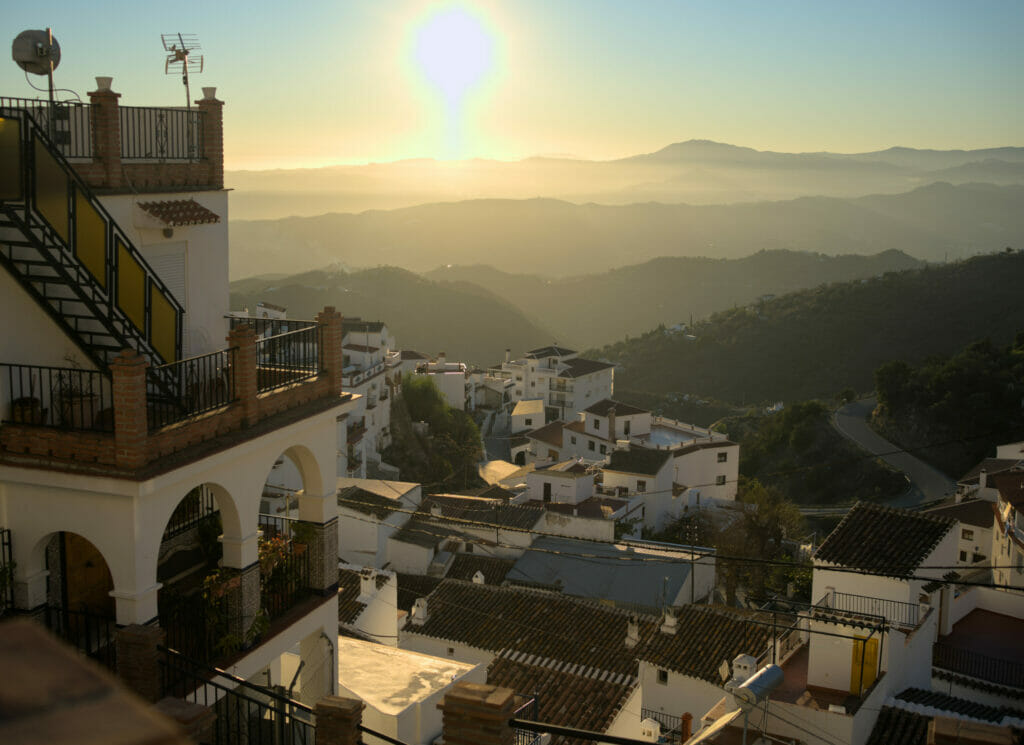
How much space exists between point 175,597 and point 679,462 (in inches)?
1423

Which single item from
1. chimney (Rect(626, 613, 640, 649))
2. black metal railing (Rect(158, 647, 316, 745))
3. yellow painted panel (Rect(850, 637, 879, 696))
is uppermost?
black metal railing (Rect(158, 647, 316, 745))

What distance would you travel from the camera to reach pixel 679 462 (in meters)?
43.6

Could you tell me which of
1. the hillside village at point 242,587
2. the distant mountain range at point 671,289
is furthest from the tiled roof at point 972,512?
the distant mountain range at point 671,289

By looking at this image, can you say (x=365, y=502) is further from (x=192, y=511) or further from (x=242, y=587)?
(x=242, y=587)

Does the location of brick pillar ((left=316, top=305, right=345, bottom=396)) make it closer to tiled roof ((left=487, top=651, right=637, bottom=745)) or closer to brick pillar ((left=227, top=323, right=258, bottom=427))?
brick pillar ((left=227, top=323, right=258, bottom=427))

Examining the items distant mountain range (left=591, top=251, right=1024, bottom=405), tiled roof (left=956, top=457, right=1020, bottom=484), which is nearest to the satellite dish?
tiled roof (left=956, top=457, right=1020, bottom=484)

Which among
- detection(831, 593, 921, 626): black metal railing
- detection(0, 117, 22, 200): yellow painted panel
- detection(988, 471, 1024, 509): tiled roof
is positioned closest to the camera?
detection(0, 117, 22, 200): yellow painted panel

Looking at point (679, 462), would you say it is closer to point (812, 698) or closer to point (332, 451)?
point (812, 698)

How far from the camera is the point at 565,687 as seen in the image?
59.1 ft

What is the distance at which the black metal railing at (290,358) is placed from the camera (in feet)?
34.3

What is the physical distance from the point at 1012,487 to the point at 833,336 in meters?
51.8

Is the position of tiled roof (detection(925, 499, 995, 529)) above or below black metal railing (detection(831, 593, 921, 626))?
below

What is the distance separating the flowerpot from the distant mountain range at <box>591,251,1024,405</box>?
2794 inches

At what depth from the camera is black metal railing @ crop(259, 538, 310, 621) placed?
10148 millimetres
